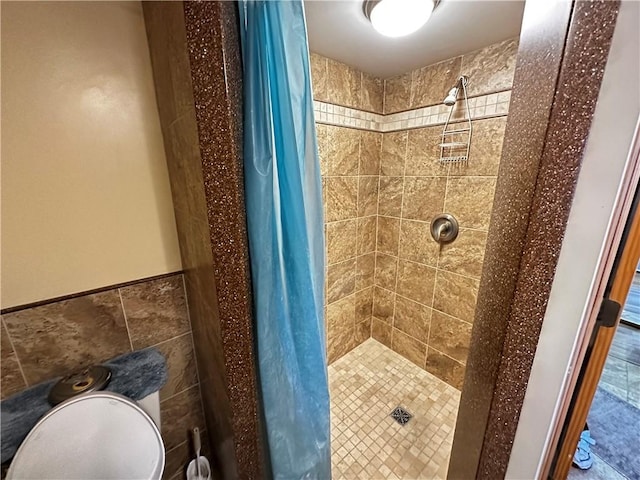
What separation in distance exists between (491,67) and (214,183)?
5.35 feet

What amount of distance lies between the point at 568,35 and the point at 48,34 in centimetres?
132

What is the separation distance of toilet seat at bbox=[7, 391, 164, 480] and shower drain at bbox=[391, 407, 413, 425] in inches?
53.9

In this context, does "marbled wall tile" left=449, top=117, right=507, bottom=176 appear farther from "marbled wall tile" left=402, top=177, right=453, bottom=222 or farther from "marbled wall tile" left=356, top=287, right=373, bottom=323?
"marbled wall tile" left=356, top=287, right=373, bottom=323

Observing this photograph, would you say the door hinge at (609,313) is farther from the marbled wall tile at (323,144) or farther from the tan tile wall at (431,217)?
the marbled wall tile at (323,144)

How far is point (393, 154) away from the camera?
1878 millimetres

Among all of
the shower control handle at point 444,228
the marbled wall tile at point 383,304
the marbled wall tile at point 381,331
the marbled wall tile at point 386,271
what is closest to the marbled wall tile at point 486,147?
the shower control handle at point 444,228

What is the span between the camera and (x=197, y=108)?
1.97 ft

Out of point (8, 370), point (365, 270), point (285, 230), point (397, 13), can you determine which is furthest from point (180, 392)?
point (397, 13)

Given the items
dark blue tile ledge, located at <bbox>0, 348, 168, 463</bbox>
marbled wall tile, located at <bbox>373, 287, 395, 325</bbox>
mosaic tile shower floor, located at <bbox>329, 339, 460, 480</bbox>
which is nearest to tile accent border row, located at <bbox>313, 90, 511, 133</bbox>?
marbled wall tile, located at <bbox>373, 287, 395, 325</bbox>

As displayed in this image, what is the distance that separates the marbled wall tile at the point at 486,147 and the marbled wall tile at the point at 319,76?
0.93 metres

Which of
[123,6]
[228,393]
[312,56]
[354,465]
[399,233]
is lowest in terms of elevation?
[354,465]

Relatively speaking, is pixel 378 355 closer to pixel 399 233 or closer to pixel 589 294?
pixel 399 233

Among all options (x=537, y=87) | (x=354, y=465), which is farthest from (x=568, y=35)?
(x=354, y=465)

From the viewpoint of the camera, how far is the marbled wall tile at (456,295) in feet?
5.31
